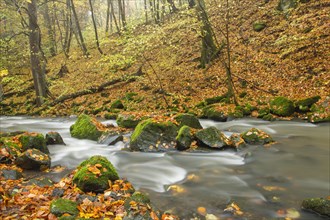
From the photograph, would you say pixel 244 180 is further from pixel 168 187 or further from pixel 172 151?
pixel 172 151

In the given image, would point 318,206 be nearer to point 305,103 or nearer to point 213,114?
point 305,103

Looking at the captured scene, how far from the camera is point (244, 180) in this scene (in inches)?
271

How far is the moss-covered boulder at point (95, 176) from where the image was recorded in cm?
561

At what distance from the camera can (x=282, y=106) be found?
11656 mm

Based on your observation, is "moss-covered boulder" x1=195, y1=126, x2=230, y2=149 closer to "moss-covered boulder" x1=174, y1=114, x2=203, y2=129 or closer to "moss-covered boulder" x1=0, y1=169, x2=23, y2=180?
"moss-covered boulder" x1=174, y1=114, x2=203, y2=129

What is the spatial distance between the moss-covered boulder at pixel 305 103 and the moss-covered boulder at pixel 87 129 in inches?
296

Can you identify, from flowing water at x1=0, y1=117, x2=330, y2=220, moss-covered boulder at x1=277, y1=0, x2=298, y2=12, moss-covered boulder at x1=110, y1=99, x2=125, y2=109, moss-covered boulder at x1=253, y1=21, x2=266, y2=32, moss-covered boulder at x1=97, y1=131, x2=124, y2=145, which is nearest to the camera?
flowing water at x1=0, y1=117, x2=330, y2=220

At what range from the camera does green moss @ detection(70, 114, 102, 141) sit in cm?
1082

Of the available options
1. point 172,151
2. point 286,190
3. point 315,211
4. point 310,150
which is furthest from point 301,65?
point 315,211

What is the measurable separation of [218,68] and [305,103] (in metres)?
6.20

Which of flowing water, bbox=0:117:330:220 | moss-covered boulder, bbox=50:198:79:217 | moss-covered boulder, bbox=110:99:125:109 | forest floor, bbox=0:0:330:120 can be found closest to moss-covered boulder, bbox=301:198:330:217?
flowing water, bbox=0:117:330:220

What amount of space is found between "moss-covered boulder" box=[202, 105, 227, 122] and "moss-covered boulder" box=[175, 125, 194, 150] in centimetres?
360

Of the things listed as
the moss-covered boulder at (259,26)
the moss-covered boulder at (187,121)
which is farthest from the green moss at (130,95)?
the moss-covered boulder at (259,26)

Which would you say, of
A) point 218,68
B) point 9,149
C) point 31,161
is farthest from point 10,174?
point 218,68
